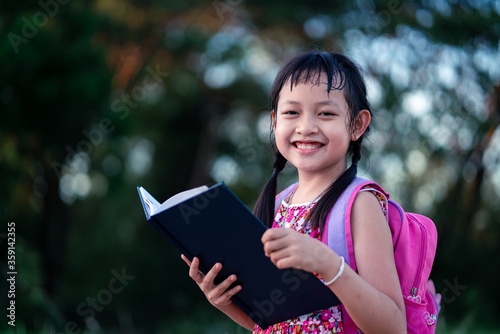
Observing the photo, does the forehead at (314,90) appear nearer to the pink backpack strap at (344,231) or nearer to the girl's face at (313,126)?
the girl's face at (313,126)

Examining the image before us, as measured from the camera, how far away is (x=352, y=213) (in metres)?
1.52

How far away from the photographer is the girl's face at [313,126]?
1.61m

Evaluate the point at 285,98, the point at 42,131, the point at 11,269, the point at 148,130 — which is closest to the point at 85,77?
the point at 42,131

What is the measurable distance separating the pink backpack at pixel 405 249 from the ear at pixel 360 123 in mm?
188

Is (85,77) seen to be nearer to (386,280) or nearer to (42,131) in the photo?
(42,131)

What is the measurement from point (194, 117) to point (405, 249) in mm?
12604

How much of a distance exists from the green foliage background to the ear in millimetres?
2887

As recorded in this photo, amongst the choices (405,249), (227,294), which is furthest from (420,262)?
(227,294)

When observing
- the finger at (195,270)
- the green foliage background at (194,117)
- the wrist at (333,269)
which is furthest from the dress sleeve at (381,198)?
the green foliage background at (194,117)

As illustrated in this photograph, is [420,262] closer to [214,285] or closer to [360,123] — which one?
[360,123]

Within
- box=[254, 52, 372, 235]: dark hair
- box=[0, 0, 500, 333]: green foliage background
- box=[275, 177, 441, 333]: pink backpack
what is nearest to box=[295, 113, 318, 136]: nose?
box=[254, 52, 372, 235]: dark hair

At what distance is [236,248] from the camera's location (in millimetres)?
1433

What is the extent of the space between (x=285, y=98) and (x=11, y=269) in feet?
18.8

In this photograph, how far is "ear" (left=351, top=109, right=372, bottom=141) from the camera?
1720 millimetres
